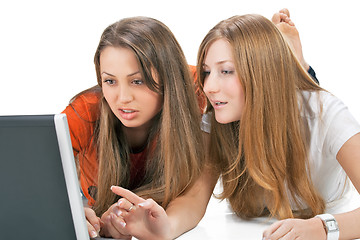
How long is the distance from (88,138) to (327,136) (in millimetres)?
1023

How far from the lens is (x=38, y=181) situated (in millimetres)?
1190

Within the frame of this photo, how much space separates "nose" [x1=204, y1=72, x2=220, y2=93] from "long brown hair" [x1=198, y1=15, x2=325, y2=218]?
95mm

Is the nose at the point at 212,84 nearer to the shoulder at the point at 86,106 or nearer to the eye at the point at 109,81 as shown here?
the eye at the point at 109,81

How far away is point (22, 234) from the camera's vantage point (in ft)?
4.15

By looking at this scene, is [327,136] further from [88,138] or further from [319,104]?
[88,138]

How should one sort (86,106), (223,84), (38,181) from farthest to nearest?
(86,106)
(223,84)
(38,181)

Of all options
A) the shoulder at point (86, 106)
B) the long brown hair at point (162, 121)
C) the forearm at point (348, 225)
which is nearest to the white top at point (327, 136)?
the long brown hair at point (162, 121)

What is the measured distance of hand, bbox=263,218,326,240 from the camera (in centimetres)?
154

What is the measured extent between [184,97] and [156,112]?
0.14 metres

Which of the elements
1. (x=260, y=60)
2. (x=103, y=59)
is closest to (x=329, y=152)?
(x=260, y=60)

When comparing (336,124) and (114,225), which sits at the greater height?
(336,124)

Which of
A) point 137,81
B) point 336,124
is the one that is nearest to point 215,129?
point 137,81

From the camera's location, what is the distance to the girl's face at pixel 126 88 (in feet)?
6.27

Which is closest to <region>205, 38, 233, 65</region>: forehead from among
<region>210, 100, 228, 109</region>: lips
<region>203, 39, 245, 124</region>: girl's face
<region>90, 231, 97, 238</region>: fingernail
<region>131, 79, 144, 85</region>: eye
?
<region>203, 39, 245, 124</region>: girl's face
